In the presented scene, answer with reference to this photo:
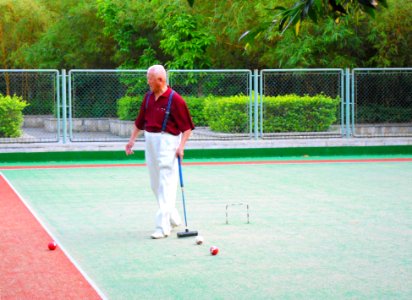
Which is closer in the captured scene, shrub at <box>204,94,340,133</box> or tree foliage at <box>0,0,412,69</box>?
shrub at <box>204,94,340,133</box>

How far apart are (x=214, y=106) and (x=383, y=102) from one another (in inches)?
167

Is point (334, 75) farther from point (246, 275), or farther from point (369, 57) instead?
point (246, 275)

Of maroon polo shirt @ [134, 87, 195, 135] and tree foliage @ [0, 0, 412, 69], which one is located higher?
tree foliage @ [0, 0, 412, 69]

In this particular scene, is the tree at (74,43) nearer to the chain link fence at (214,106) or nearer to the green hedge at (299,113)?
the chain link fence at (214,106)

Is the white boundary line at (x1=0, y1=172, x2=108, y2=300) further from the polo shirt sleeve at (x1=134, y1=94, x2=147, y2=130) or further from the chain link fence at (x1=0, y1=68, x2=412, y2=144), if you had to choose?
the chain link fence at (x1=0, y1=68, x2=412, y2=144)

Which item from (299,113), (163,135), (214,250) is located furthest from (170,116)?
(299,113)

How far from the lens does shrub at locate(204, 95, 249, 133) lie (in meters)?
20.5

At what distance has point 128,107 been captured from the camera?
22500 millimetres

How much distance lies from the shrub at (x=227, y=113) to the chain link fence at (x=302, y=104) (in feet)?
1.50

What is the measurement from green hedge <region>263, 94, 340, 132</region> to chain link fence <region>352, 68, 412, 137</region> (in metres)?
0.65

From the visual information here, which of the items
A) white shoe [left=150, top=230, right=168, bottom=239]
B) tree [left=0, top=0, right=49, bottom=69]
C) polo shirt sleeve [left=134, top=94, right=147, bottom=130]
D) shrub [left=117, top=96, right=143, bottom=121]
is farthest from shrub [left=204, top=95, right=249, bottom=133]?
tree [left=0, top=0, right=49, bottom=69]

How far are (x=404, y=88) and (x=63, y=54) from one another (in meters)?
18.5

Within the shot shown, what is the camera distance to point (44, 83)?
66.2ft

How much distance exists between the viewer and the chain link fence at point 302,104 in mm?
20781
